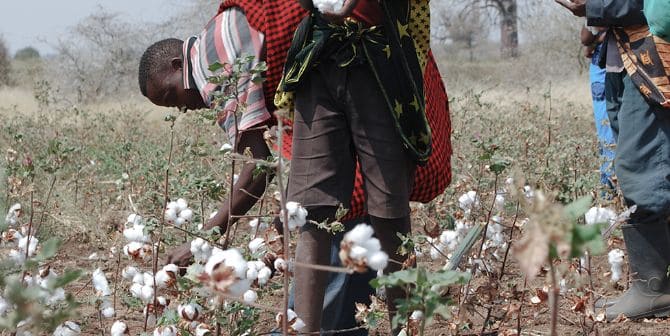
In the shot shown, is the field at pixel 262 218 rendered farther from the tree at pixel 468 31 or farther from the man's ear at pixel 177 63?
the tree at pixel 468 31

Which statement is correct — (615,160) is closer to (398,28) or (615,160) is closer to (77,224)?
(398,28)

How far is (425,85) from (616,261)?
1173 mm

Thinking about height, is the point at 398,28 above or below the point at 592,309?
above

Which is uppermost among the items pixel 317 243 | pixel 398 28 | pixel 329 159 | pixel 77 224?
pixel 398 28

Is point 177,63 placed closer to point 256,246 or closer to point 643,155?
point 256,246

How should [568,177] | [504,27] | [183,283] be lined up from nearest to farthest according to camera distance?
[183,283]
[568,177]
[504,27]

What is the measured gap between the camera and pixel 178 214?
8.20 ft

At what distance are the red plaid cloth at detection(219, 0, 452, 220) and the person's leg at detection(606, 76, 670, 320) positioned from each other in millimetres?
701

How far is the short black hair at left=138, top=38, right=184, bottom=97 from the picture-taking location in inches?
123

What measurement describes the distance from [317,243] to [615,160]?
124cm

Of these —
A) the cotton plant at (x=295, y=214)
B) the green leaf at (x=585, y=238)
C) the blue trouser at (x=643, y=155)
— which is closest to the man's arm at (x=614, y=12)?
the blue trouser at (x=643, y=155)

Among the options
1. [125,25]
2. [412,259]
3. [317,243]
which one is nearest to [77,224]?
[317,243]

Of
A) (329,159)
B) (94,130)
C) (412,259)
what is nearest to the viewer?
(412,259)

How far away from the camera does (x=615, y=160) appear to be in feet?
10.4
